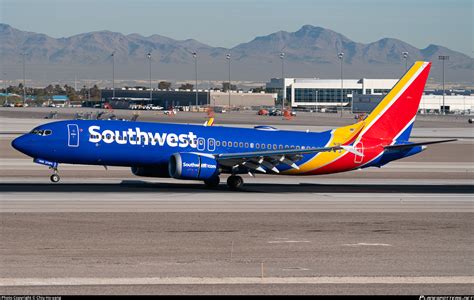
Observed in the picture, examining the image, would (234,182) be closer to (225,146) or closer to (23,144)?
(225,146)

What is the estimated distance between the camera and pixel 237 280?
23.3m

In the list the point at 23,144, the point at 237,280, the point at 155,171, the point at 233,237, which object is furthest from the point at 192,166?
the point at 237,280

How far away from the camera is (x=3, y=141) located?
86.0 m

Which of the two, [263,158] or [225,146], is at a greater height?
[225,146]

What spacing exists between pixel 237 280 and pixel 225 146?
1043 inches

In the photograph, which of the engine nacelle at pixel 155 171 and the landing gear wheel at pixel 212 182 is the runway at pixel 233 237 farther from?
the engine nacelle at pixel 155 171

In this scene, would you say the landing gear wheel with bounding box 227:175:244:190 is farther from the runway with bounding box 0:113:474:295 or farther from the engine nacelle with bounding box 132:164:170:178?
the engine nacelle with bounding box 132:164:170:178

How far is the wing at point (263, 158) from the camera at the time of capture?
47812mm

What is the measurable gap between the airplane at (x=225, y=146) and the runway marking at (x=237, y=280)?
23069 millimetres

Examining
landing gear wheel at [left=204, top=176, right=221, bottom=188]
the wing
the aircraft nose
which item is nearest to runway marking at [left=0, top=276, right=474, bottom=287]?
the wing

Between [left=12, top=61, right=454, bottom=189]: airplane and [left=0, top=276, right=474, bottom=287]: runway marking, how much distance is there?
23.1 meters

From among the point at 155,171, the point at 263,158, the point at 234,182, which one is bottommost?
the point at 234,182

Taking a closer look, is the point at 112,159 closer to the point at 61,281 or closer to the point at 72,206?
the point at 72,206

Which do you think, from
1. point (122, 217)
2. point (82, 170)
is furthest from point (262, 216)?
point (82, 170)
